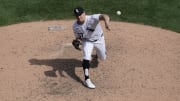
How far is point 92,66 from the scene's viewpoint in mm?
9977

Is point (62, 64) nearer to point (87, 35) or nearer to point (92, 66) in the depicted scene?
point (92, 66)

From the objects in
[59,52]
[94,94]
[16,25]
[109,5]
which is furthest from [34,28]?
[94,94]

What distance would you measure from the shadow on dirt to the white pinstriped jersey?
0.85 meters

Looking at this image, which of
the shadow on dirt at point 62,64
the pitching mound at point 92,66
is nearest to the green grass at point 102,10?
the pitching mound at point 92,66

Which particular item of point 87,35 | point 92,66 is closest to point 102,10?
point 92,66

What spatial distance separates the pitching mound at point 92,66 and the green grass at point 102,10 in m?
0.73

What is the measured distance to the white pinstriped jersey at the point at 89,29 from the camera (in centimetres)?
919

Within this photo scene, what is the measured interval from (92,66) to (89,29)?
3.59ft

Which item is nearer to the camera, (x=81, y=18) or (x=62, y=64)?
(x=81, y=18)

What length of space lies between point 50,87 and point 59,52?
1.72 meters

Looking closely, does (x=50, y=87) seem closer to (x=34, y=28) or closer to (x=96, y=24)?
(x=96, y=24)

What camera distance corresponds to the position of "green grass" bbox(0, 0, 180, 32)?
13.0 metres

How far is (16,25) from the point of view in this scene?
12.6 metres

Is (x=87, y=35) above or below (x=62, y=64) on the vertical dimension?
above
